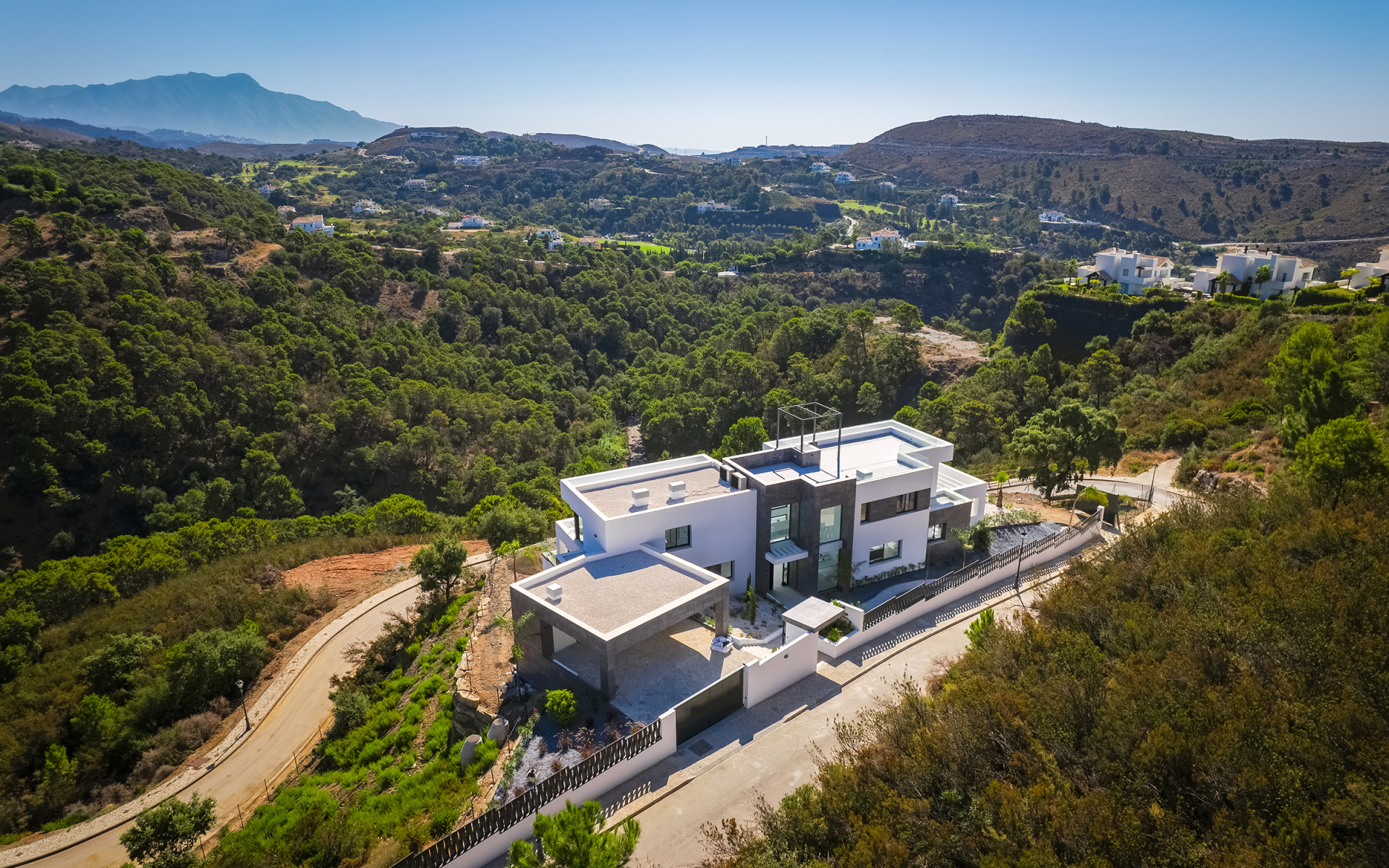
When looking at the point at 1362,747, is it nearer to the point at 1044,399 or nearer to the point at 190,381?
the point at 1044,399

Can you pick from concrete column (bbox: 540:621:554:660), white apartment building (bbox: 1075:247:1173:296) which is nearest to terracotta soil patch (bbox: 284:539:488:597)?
concrete column (bbox: 540:621:554:660)

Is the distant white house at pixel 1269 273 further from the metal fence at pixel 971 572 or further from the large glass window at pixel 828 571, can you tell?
the large glass window at pixel 828 571

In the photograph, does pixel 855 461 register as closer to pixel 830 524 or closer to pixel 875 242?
pixel 830 524

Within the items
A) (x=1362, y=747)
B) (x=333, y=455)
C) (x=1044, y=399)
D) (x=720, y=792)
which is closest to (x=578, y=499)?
(x=720, y=792)

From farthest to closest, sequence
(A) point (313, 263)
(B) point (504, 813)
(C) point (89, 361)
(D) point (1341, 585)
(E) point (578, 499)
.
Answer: (A) point (313, 263)
(C) point (89, 361)
(E) point (578, 499)
(D) point (1341, 585)
(B) point (504, 813)

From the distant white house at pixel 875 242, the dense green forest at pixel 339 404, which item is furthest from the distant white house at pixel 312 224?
the distant white house at pixel 875 242

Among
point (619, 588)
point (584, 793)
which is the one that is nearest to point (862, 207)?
point (619, 588)

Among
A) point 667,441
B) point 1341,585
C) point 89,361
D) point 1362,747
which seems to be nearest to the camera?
point 1362,747

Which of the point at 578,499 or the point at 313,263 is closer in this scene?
the point at 578,499
